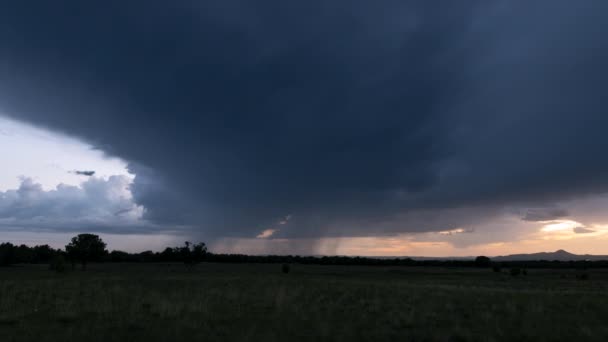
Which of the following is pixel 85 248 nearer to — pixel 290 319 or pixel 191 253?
pixel 191 253

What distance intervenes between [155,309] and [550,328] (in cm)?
1728

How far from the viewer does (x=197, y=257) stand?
352 ft

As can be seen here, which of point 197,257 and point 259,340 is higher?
point 197,257

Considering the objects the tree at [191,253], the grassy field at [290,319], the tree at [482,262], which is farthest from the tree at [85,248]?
the tree at [482,262]

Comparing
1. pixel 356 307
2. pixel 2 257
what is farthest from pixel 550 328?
pixel 2 257

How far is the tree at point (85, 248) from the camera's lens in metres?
92.8

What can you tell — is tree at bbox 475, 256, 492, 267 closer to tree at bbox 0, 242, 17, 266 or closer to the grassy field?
the grassy field

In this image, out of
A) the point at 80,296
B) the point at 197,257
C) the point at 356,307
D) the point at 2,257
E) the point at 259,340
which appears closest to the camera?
the point at 259,340

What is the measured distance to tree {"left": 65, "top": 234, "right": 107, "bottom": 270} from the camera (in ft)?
304

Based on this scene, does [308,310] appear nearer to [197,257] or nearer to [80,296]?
[80,296]

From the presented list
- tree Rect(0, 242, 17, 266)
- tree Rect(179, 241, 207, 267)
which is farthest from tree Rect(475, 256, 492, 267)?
tree Rect(0, 242, 17, 266)

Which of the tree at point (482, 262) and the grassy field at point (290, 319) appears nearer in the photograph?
the grassy field at point (290, 319)

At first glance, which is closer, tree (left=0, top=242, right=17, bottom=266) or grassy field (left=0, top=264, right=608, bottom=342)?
grassy field (left=0, top=264, right=608, bottom=342)

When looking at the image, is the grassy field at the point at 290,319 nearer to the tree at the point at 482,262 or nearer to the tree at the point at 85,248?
the tree at the point at 85,248
